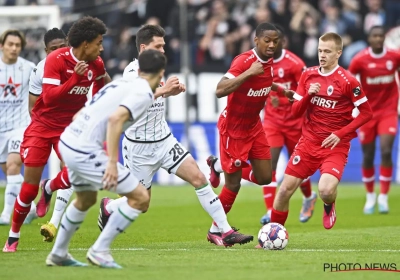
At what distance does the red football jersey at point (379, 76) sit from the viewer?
14.8 m

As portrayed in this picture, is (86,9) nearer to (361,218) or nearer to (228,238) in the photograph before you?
(361,218)

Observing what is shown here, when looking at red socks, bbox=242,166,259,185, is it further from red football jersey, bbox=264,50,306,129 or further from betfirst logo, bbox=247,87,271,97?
red football jersey, bbox=264,50,306,129

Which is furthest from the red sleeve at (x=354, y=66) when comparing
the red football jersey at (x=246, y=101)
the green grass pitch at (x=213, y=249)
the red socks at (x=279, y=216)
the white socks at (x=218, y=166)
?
the red socks at (x=279, y=216)

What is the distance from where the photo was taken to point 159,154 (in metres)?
9.96

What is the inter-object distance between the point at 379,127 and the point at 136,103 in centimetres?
806

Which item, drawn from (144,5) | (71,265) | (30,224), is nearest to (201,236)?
(30,224)

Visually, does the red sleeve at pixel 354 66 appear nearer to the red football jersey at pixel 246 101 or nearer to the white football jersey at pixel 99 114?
the red football jersey at pixel 246 101

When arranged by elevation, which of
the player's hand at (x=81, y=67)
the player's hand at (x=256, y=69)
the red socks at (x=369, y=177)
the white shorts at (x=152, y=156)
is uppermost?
the player's hand at (x=81, y=67)

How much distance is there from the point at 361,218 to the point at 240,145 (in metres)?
3.93

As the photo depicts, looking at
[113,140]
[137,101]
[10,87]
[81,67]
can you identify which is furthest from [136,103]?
[10,87]

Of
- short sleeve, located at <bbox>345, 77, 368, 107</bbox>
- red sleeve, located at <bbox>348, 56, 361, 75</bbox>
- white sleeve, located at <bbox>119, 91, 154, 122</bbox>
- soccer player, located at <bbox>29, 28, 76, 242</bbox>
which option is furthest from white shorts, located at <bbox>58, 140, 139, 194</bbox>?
red sleeve, located at <bbox>348, 56, 361, 75</bbox>

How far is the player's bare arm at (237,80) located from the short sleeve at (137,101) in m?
2.38

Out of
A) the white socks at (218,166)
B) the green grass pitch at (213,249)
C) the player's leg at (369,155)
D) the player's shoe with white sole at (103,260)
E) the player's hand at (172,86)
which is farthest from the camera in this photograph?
the player's leg at (369,155)

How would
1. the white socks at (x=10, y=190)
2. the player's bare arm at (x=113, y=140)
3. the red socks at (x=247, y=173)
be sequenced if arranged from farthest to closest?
the white socks at (x=10, y=190) → the red socks at (x=247, y=173) → the player's bare arm at (x=113, y=140)
